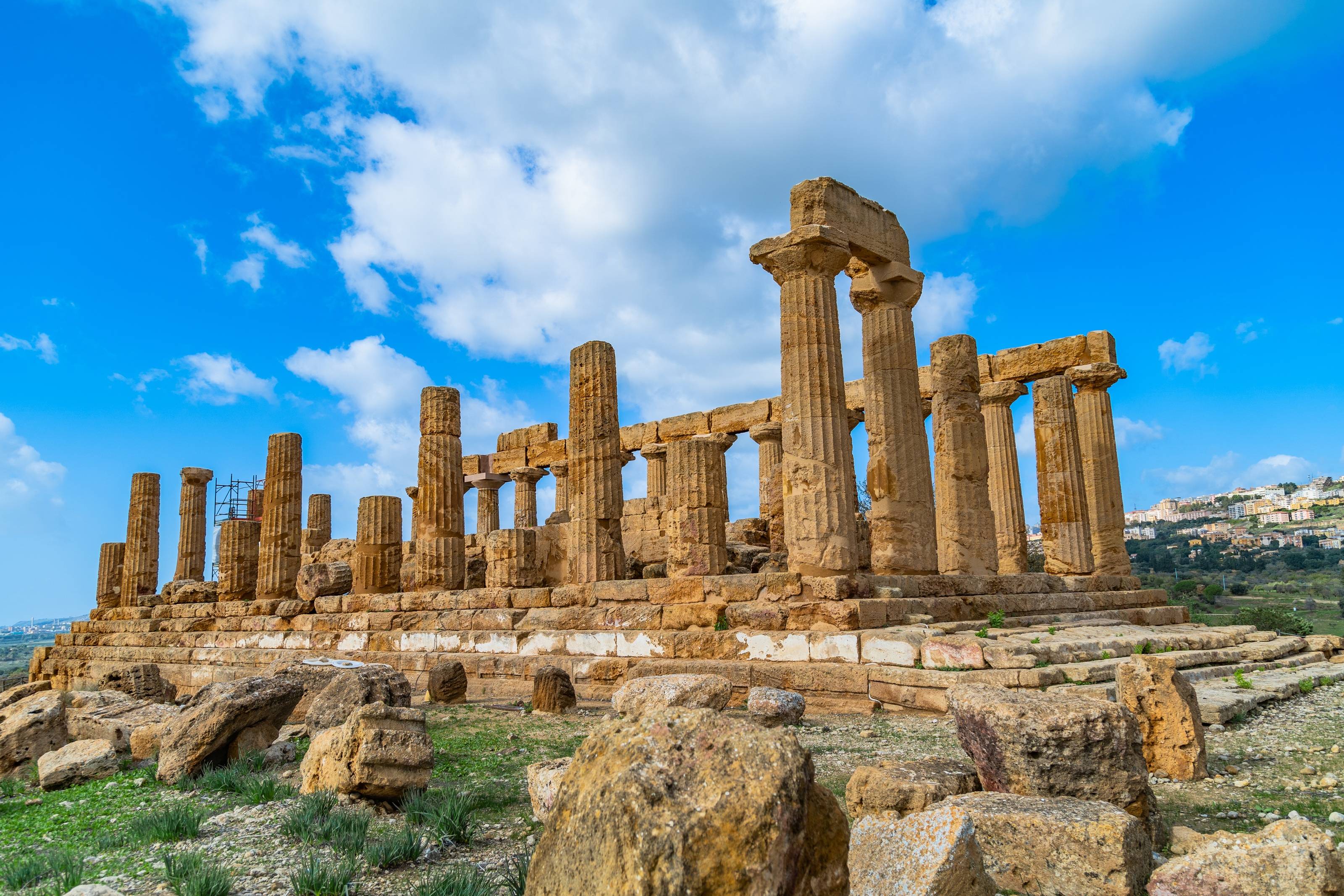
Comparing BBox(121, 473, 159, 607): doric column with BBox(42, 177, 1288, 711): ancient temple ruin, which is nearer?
BBox(42, 177, 1288, 711): ancient temple ruin

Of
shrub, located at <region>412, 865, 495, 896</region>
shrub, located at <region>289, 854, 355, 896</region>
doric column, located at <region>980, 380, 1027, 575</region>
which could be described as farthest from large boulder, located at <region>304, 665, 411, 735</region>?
doric column, located at <region>980, 380, 1027, 575</region>

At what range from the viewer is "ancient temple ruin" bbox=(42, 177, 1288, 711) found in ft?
33.4

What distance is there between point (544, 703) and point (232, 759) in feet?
12.4

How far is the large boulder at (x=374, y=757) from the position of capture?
16.5ft

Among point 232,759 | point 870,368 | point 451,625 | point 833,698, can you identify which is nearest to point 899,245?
point 870,368

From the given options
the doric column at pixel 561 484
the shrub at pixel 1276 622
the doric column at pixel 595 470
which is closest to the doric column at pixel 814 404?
the doric column at pixel 595 470

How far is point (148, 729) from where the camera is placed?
25.6ft

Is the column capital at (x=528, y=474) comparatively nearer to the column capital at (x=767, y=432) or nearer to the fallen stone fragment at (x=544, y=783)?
the column capital at (x=767, y=432)

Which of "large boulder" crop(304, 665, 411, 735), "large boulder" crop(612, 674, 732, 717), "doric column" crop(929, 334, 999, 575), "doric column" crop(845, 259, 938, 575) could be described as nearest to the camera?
"large boulder" crop(612, 674, 732, 717)

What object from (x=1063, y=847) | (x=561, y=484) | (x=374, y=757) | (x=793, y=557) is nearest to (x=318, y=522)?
(x=561, y=484)

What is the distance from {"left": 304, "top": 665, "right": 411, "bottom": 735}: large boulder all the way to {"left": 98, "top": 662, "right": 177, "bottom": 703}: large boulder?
5830 millimetres

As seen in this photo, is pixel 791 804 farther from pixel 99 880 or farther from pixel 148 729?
pixel 148 729

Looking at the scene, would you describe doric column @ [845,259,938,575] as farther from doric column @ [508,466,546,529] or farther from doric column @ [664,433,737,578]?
doric column @ [508,466,546,529]

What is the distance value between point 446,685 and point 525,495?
1596 centimetres
